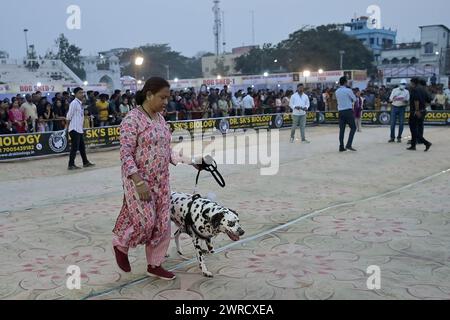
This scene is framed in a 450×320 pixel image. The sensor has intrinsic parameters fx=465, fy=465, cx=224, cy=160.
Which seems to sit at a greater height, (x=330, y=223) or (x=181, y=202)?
(x=181, y=202)

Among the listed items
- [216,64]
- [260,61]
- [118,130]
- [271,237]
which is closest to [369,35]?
[260,61]

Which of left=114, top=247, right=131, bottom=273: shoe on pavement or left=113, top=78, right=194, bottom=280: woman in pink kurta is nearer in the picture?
left=113, top=78, right=194, bottom=280: woman in pink kurta

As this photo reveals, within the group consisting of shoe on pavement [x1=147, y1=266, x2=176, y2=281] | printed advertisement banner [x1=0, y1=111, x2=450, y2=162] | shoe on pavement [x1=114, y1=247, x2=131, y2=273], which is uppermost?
printed advertisement banner [x1=0, y1=111, x2=450, y2=162]

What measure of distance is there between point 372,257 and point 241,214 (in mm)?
1898

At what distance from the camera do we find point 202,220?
12.0 ft

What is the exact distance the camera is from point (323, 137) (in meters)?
14.7


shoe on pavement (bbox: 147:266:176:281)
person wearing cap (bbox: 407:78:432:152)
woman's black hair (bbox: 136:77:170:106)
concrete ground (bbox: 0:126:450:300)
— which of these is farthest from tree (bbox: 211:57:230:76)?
shoe on pavement (bbox: 147:266:176:281)

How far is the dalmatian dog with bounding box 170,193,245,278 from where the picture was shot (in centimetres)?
354

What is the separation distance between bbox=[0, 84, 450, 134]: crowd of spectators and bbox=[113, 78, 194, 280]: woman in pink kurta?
199 inches

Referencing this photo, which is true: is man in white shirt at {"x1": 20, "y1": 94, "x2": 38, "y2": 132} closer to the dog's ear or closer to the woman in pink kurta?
the woman in pink kurta

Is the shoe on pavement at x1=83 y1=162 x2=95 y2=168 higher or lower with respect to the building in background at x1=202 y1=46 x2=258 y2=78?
lower

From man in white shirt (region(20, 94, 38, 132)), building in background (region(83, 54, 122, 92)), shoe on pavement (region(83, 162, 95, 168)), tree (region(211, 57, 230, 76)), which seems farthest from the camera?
tree (region(211, 57, 230, 76))

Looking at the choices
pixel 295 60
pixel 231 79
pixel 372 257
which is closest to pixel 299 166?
pixel 372 257
